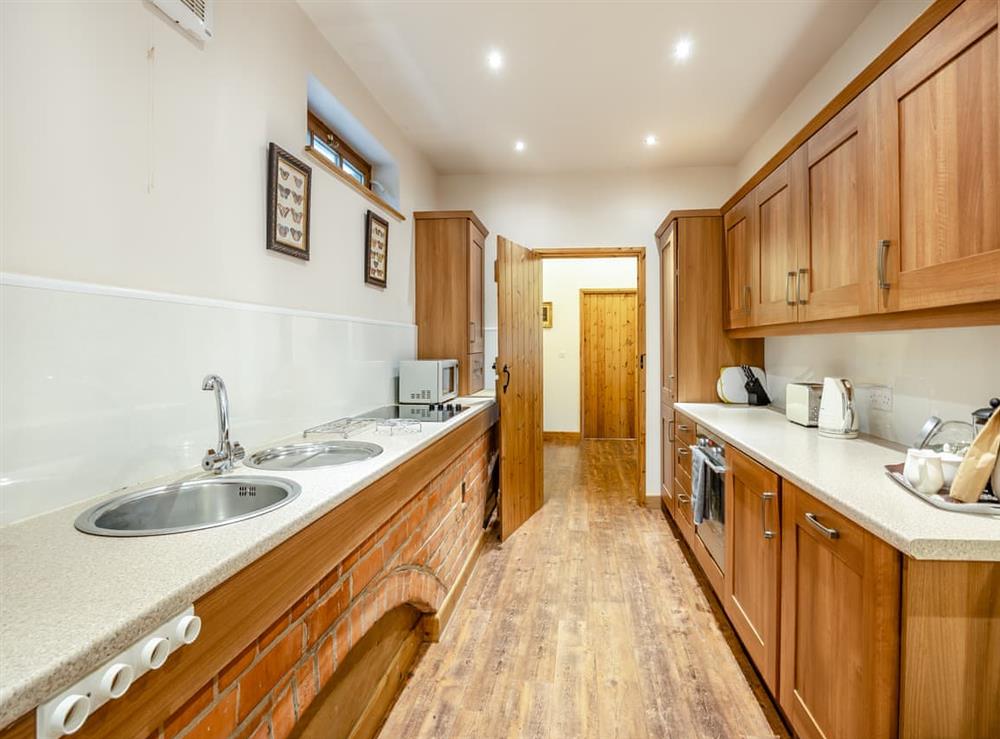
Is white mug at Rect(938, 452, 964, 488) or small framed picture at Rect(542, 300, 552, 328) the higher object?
small framed picture at Rect(542, 300, 552, 328)

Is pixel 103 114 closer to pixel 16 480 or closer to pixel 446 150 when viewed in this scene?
pixel 16 480

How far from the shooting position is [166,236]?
1373 millimetres

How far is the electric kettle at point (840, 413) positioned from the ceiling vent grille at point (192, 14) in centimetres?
263

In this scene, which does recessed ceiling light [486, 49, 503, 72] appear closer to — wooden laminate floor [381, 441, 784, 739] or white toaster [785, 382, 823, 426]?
white toaster [785, 382, 823, 426]

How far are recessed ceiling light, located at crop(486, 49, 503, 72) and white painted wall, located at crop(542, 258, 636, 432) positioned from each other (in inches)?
160

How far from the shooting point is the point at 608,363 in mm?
6676

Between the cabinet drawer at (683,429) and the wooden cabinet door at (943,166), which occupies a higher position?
the wooden cabinet door at (943,166)

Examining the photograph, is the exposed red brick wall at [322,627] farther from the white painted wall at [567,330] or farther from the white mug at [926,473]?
the white painted wall at [567,330]

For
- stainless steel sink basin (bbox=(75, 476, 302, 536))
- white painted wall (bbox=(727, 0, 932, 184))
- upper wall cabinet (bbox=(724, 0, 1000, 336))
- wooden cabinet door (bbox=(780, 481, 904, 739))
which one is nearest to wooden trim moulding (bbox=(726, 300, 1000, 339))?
upper wall cabinet (bbox=(724, 0, 1000, 336))

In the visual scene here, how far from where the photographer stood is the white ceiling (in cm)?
210

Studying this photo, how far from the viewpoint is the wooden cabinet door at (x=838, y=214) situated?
1598 millimetres

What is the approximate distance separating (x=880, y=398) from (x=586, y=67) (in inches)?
83.0

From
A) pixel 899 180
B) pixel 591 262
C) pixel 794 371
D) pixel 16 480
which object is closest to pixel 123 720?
pixel 16 480

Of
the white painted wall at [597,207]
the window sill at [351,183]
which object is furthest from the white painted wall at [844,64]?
the window sill at [351,183]
